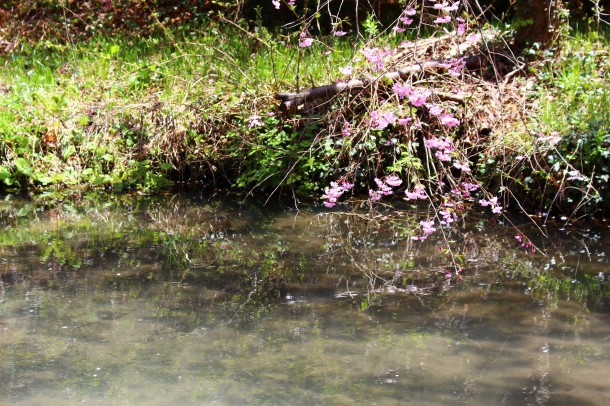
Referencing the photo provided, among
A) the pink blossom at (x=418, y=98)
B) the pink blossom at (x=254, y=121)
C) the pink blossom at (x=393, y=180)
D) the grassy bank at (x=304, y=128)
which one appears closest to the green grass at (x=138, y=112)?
the grassy bank at (x=304, y=128)

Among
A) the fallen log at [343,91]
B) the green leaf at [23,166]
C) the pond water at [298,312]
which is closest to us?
the pond water at [298,312]

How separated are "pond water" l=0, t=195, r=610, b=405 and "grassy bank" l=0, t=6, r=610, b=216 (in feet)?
1.67

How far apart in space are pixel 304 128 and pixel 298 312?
275 cm

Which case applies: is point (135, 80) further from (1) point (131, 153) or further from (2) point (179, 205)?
(2) point (179, 205)

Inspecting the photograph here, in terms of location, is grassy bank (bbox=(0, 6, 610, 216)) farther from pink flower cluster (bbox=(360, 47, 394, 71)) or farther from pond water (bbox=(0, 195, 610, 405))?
pond water (bbox=(0, 195, 610, 405))

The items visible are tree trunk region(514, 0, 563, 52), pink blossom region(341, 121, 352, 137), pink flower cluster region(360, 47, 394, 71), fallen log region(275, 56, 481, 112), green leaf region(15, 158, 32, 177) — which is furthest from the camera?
tree trunk region(514, 0, 563, 52)

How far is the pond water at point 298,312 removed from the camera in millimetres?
3293

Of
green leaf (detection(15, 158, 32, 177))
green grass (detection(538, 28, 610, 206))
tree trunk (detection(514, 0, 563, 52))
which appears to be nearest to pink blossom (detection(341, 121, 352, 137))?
green grass (detection(538, 28, 610, 206))

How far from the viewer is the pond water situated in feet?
10.8

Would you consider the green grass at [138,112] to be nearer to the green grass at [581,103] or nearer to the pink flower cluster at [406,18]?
the pink flower cluster at [406,18]

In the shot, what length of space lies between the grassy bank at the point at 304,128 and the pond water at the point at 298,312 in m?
0.51

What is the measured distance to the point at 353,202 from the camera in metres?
6.32

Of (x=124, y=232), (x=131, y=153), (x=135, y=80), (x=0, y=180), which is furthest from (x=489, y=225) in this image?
(x=0, y=180)

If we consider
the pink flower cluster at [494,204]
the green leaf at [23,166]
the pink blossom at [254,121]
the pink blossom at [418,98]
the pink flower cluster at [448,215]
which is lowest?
the green leaf at [23,166]
